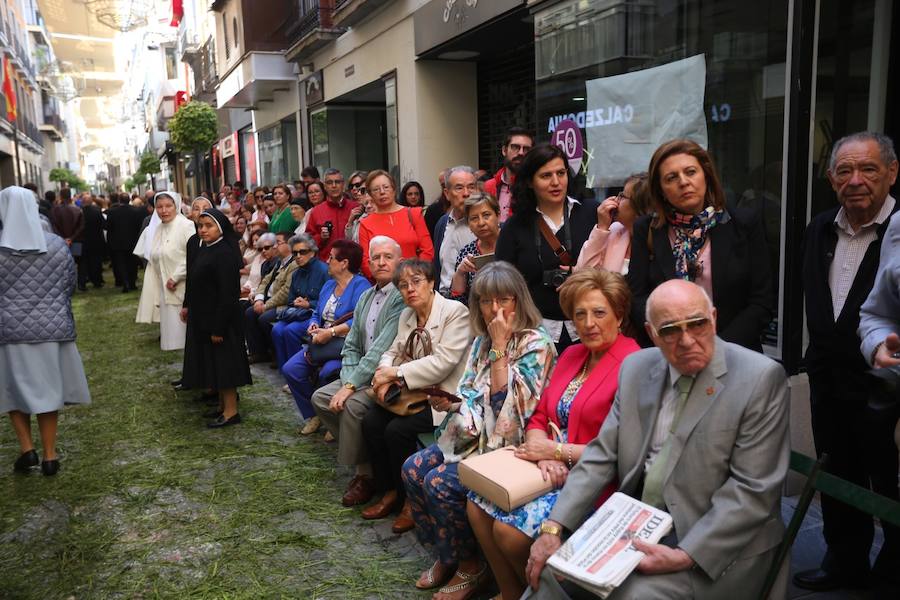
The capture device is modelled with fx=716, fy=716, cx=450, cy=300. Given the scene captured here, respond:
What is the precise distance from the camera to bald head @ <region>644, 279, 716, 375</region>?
2391mm

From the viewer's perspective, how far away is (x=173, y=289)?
7551mm

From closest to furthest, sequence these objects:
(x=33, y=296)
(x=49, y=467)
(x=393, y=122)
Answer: (x=33, y=296), (x=49, y=467), (x=393, y=122)

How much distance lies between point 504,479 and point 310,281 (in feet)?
14.5

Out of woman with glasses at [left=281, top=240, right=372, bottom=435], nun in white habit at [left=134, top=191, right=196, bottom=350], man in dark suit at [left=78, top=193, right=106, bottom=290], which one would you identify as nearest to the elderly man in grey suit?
woman with glasses at [left=281, top=240, right=372, bottom=435]

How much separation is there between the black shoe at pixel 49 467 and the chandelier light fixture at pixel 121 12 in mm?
16477

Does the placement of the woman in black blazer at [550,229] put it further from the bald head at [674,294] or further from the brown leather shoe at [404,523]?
→ the bald head at [674,294]

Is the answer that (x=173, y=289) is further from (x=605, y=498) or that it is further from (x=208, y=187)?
(x=208, y=187)

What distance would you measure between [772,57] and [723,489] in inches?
136

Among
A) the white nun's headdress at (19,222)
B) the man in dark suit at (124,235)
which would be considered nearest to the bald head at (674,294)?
the white nun's headdress at (19,222)

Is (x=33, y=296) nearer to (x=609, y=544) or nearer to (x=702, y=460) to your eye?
(x=609, y=544)

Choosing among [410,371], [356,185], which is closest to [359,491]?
[410,371]

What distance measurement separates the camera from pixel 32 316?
5266 mm

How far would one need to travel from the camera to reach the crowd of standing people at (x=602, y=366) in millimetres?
2381

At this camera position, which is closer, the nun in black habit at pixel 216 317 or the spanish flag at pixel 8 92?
the nun in black habit at pixel 216 317
